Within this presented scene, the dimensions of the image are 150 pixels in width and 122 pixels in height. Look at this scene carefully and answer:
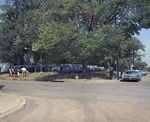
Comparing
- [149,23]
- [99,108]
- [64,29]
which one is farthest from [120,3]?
[99,108]

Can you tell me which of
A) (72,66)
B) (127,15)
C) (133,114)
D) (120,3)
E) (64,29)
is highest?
(120,3)

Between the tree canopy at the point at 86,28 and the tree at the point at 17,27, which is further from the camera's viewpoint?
the tree at the point at 17,27

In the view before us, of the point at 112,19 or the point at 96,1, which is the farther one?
the point at 112,19

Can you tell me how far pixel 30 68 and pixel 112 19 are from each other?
1832cm

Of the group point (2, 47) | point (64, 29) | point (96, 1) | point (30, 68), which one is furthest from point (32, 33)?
point (96, 1)

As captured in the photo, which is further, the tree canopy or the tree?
the tree

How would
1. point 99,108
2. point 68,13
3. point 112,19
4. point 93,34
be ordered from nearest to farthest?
point 99,108, point 93,34, point 68,13, point 112,19

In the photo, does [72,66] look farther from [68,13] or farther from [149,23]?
[149,23]

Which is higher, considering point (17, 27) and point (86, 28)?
point (17, 27)

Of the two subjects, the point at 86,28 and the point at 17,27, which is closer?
the point at 86,28

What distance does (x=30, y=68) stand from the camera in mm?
31453

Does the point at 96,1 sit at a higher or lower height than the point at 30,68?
higher

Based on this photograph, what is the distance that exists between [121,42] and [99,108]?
13.6 metres

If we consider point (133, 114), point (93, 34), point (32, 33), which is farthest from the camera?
point (32, 33)
